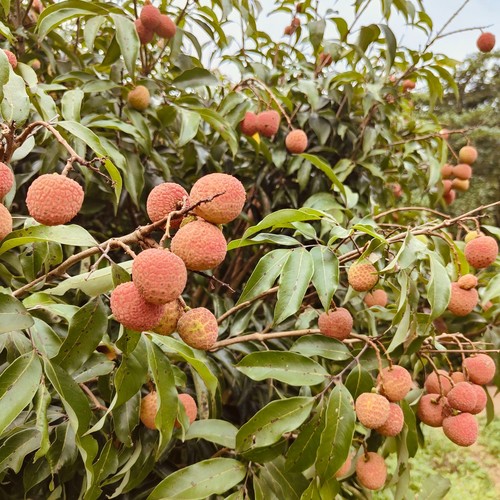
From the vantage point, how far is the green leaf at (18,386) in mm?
579

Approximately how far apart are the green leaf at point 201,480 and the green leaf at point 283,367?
179mm

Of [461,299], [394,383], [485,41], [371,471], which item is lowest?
[371,471]

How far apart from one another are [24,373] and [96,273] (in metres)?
0.17

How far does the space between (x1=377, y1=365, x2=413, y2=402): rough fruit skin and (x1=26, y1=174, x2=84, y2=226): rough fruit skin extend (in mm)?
623

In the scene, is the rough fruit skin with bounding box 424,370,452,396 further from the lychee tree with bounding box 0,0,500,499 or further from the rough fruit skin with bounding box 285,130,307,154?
the rough fruit skin with bounding box 285,130,307,154

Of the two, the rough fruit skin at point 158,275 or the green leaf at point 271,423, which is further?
the green leaf at point 271,423

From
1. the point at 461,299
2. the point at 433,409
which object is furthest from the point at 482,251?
the point at 433,409

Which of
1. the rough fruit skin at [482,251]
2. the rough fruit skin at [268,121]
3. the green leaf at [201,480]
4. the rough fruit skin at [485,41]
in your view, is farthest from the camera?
the rough fruit skin at [485,41]

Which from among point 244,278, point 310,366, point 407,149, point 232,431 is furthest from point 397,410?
point 407,149

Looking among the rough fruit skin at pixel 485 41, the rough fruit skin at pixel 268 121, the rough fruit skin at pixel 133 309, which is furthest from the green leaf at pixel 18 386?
the rough fruit skin at pixel 485 41

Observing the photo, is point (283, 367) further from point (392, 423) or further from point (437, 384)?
point (437, 384)

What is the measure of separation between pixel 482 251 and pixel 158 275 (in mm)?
677

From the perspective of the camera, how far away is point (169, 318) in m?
0.67

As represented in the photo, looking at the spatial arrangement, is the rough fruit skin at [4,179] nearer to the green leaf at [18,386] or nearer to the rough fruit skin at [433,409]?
the green leaf at [18,386]
